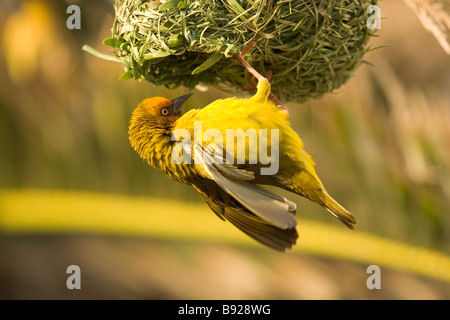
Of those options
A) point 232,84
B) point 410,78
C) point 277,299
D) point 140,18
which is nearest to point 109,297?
point 277,299

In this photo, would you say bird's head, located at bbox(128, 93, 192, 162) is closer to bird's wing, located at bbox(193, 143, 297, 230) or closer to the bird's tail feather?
bird's wing, located at bbox(193, 143, 297, 230)

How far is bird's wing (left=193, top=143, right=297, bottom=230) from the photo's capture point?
2014 mm

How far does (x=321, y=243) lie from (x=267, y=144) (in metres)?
2.10

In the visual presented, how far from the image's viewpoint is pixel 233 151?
2262 mm

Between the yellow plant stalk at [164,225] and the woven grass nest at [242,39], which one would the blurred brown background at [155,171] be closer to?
the yellow plant stalk at [164,225]

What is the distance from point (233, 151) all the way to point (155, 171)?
176 centimetres

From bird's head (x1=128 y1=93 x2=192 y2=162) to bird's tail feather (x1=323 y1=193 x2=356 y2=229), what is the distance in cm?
73

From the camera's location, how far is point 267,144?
230 cm

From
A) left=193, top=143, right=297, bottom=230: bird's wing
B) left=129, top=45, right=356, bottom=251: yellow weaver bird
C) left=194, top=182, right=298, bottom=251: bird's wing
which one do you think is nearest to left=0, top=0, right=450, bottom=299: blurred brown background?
left=129, top=45, right=356, bottom=251: yellow weaver bird

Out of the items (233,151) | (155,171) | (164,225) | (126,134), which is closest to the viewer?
(233,151)

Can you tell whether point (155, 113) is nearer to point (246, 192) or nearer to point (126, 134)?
point (246, 192)

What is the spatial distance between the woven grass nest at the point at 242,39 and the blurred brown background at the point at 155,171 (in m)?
1.30

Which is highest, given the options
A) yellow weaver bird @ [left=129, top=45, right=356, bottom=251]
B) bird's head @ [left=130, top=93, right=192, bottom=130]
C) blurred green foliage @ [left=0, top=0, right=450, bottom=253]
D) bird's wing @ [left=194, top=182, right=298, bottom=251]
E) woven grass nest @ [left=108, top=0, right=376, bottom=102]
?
blurred green foliage @ [left=0, top=0, right=450, bottom=253]

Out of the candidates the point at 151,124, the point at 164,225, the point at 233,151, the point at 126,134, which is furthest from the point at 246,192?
the point at 164,225
